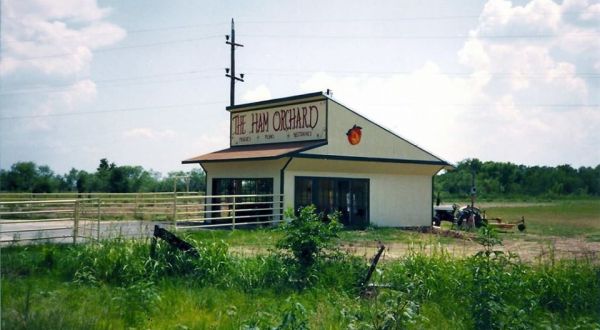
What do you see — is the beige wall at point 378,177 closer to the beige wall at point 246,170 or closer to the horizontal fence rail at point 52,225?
the beige wall at point 246,170

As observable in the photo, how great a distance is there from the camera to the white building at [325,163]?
2161cm

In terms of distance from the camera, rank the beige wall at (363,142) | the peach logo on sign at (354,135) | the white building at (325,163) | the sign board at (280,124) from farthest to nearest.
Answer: the peach logo on sign at (354,135) < the sign board at (280,124) < the beige wall at (363,142) < the white building at (325,163)

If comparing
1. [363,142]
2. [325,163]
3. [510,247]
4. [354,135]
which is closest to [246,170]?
[325,163]

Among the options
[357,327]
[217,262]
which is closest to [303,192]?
[217,262]

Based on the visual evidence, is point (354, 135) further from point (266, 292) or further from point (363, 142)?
point (266, 292)

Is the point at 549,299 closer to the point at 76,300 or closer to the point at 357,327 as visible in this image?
the point at 357,327

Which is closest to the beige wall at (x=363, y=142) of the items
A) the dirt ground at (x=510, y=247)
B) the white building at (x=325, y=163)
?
the white building at (x=325, y=163)

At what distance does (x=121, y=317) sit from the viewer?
6617mm

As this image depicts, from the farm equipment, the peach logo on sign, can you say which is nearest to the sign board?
the peach logo on sign

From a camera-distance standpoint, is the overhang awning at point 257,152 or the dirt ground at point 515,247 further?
the overhang awning at point 257,152

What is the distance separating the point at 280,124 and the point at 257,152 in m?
1.99

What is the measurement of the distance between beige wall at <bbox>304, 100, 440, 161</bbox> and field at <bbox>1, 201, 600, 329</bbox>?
12137 millimetres

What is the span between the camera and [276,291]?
823 cm

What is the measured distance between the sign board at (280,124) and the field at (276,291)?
12.7 m
